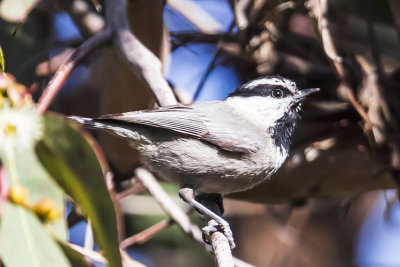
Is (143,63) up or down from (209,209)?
up

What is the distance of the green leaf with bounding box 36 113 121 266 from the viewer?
1385mm

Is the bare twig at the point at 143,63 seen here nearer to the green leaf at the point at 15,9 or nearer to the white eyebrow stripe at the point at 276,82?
the green leaf at the point at 15,9

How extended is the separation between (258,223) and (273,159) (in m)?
2.01

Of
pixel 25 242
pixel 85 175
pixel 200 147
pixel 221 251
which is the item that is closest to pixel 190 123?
pixel 200 147

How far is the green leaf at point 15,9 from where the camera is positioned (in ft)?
6.94

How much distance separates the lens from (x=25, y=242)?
1.31m

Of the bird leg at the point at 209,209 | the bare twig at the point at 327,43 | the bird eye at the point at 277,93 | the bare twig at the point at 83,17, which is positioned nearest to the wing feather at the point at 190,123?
the bird leg at the point at 209,209

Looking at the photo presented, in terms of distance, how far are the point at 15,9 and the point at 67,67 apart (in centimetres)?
28

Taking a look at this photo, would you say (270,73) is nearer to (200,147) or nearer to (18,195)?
(200,147)

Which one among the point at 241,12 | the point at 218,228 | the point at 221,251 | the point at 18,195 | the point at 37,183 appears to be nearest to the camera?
the point at 18,195

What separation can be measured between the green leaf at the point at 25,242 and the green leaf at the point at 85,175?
0.11 meters

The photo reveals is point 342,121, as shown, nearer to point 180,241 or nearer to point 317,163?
point 317,163

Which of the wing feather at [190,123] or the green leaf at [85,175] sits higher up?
the green leaf at [85,175]

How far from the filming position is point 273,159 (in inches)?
104
